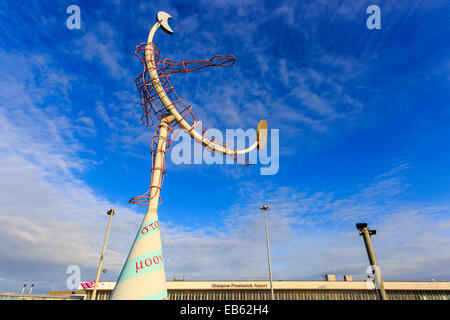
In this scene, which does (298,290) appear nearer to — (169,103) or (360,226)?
(360,226)

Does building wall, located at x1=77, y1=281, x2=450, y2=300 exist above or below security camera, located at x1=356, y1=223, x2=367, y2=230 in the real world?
below

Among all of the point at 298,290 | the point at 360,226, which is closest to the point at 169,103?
the point at 360,226

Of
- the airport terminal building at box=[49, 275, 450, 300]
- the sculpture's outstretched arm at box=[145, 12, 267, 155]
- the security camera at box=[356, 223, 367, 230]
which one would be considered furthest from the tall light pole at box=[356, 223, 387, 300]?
the airport terminal building at box=[49, 275, 450, 300]

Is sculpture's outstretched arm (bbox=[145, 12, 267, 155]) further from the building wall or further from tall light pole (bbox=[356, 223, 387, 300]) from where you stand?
the building wall

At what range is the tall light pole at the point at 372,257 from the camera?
19594 mm

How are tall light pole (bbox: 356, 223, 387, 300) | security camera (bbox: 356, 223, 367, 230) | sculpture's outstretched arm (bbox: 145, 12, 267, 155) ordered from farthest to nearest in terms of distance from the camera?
security camera (bbox: 356, 223, 367, 230)
tall light pole (bbox: 356, 223, 387, 300)
sculpture's outstretched arm (bbox: 145, 12, 267, 155)

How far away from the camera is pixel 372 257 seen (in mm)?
20203

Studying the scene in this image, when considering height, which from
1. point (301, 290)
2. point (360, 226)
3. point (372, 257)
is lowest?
point (301, 290)

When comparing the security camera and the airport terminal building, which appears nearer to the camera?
the security camera

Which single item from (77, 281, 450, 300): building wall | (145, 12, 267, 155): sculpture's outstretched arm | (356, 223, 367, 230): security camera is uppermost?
(145, 12, 267, 155): sculpture's outstretched arm

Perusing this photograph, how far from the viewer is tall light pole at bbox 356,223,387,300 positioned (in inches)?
771

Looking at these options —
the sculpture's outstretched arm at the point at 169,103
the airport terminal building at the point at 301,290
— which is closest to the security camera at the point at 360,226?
the sculpture's outstretched arm at the point at 169,103
